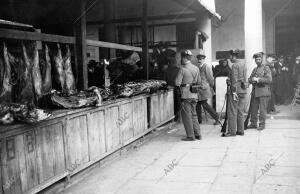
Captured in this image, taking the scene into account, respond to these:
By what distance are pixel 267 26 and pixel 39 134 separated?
1430 centimetres

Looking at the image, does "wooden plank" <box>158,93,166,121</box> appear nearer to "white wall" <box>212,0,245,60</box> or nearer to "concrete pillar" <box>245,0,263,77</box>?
"concrete pillar" <box>245,0,263,77</box>

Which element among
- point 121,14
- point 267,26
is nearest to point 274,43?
point 267,26

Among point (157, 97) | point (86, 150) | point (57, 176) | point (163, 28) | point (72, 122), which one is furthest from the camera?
point (163, 28)

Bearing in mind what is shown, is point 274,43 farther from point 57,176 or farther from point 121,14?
point 57,176

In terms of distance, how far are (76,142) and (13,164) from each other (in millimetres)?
1433

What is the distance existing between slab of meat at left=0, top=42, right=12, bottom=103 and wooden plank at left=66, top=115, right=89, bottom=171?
95cm

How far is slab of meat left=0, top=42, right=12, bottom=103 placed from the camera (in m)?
5.09

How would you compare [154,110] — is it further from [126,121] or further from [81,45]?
[81,45]

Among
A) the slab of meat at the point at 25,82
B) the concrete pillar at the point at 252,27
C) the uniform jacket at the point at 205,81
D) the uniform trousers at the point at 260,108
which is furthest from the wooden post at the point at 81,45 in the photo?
the concrete pillar at the point at 252,27

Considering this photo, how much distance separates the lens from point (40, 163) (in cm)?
475

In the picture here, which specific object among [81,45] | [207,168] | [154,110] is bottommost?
[207,168]

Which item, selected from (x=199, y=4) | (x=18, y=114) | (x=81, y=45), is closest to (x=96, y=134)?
(x=81, y=45)

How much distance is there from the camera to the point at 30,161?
454cm

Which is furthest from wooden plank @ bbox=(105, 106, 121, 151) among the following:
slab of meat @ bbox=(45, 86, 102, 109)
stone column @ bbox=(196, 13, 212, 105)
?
stone column @ bbox=(196, 13, 212, 105)
